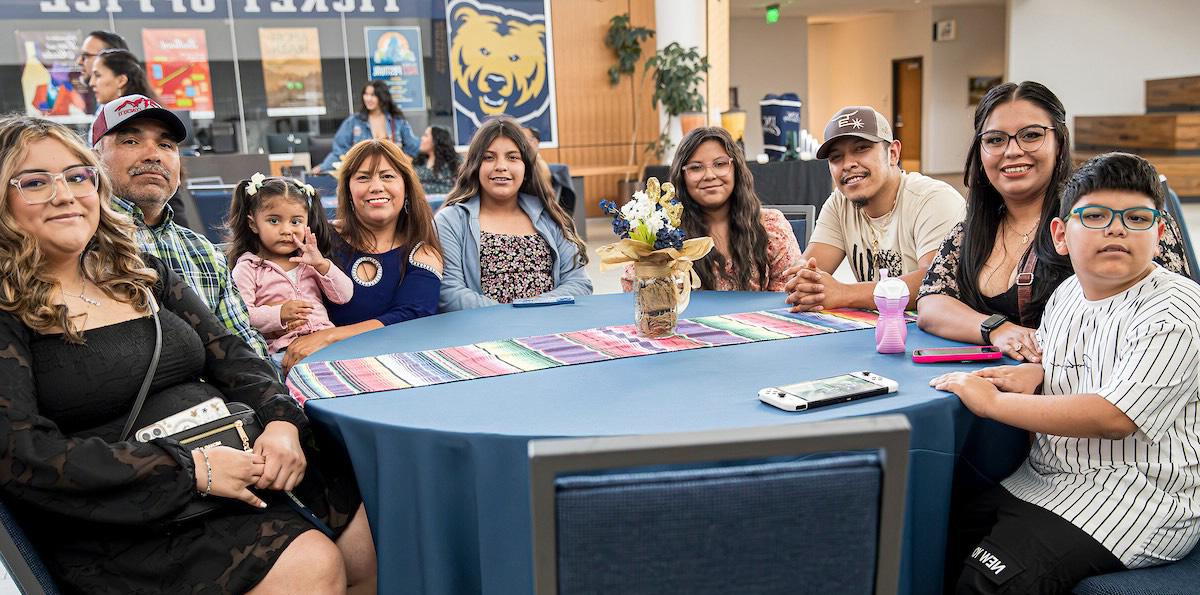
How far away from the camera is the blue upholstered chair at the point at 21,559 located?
5.14 feet

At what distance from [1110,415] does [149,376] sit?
193cm

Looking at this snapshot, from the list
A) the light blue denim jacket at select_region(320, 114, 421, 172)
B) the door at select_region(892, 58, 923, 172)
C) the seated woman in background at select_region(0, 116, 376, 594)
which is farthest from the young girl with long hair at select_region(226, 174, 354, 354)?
the door at select_region(892, 58, 923, 172)

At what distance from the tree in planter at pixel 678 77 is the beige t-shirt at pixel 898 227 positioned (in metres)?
7.67

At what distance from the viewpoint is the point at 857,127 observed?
316 cm

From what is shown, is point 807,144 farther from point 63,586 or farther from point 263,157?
point 63,586

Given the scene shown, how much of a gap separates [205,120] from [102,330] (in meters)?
10.0

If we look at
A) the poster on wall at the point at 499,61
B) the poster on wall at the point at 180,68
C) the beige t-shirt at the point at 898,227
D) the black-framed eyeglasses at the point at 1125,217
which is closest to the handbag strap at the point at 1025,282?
the black-framed eyeglasses at the point at 1125,217

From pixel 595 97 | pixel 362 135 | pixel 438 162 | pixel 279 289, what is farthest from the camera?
pixel 595 97

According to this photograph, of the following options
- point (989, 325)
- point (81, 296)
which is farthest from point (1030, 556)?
point (81, 296)

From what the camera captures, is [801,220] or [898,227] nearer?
[898,227]

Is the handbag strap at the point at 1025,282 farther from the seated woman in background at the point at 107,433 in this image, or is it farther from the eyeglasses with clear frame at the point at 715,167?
the seated woman in background at the point at 107,433

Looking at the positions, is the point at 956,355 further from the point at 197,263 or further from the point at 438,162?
the point at 438,162

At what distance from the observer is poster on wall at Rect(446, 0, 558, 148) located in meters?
11.6

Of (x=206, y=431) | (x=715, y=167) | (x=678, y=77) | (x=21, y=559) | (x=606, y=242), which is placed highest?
(x=678, y=77)
